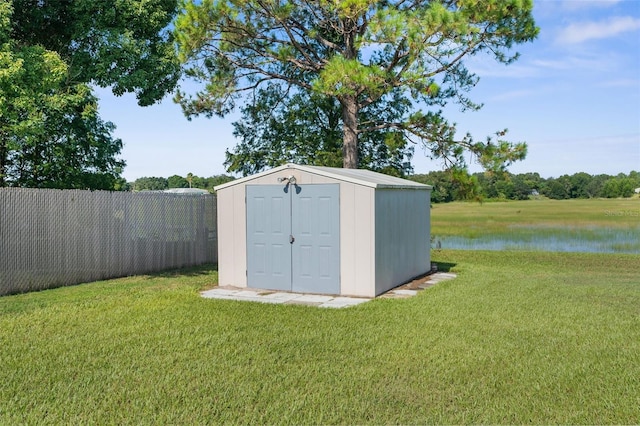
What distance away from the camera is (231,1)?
1227cm

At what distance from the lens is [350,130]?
44.7 ft

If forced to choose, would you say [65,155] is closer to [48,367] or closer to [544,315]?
[48,367]

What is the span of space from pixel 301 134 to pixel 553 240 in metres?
10.5

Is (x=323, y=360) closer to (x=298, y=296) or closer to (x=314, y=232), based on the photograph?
(x=298, y=296)

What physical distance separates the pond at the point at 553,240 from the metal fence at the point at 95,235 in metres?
8.52

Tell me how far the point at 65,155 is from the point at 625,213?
100 ft

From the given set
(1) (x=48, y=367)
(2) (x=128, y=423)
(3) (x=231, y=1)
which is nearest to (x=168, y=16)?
(3) (x=231, y=1)

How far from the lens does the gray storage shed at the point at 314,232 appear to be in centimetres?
807

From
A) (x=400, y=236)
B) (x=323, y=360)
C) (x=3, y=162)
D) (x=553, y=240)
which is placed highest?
(x=3, y=162)

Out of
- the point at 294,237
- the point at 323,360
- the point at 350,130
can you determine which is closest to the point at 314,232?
the point at 294,237

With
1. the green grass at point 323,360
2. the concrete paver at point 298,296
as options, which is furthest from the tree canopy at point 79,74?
the concrete paver at point 298,296

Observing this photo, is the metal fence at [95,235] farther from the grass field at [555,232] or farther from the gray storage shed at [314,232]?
the grass field at [555,232]

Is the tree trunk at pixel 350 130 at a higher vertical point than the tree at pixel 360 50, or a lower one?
lower

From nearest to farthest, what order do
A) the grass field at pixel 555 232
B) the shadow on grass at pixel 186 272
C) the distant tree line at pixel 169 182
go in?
the shadow on grass at pixel 186 272, the grass field at pixel 555 232, the distant tree line at pixel 169 182
